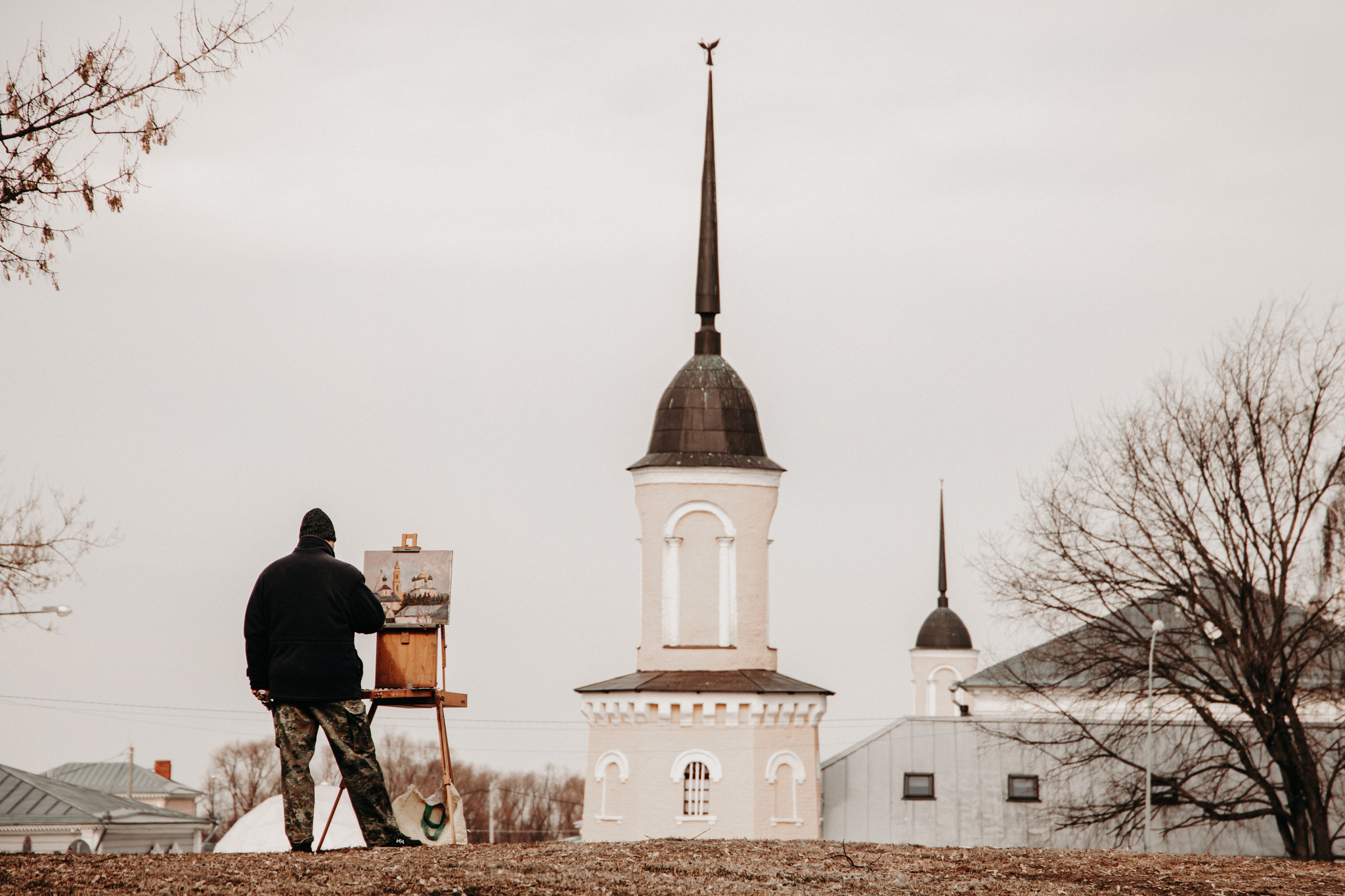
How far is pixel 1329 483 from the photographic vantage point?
32375 mm

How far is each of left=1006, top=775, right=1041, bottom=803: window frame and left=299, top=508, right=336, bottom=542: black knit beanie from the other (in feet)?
102

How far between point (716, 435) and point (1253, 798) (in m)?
14.5

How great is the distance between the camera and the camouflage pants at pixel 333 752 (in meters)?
12.4

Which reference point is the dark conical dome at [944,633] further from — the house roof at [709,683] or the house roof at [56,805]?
the house roof at [709,683]

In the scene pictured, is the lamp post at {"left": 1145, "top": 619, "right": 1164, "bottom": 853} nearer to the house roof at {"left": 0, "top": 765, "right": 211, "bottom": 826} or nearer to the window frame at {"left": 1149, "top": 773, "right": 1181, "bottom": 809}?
the window frame at {"left": 1149, "top": 773, "right": 1181, "bottom": 809}

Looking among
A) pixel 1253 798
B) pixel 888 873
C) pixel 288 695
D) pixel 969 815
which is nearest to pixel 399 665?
pixel 288 695

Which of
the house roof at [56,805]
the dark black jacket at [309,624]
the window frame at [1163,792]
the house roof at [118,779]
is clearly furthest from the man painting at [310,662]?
the house roof at [118,779]

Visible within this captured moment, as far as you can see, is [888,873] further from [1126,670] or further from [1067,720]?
[1067,720]

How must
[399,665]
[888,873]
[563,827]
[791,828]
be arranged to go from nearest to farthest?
[888,873] < [399,665] < [791,828] < [563,827]

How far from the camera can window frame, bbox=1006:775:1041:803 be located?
39969 mm

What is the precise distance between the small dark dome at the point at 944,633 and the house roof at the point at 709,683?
4057 cm

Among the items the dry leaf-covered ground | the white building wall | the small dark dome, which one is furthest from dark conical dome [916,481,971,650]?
the dry leaf-covered ground

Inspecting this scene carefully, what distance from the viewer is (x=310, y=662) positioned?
40.2ft

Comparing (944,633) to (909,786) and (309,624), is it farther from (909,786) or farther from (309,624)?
(309,624)
